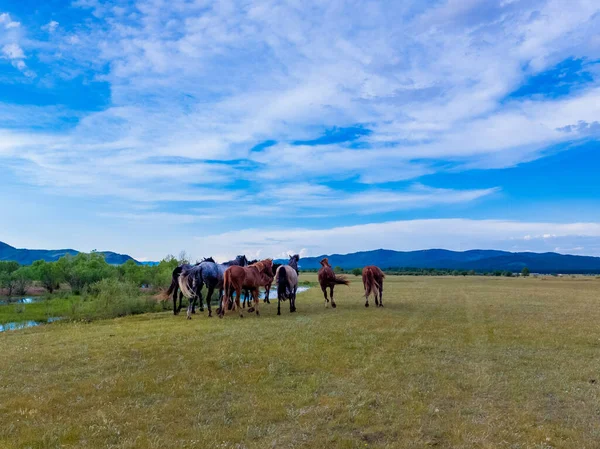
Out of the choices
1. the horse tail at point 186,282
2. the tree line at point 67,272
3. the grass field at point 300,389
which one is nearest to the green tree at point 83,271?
the tree line at point 67,272

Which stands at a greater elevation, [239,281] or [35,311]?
[239,281]

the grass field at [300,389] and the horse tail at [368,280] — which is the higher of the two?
the horse tail at [368,280]

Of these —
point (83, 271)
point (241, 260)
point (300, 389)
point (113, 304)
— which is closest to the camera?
point (300, 389)

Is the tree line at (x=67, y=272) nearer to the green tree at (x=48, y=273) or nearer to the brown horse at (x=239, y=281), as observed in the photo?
the green tree at (x=48, y=273)

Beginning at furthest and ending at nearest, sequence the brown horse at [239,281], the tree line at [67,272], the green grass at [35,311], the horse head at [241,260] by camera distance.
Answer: the tree line at [67,272] < the green grass at [35,311] < the horse head at [241,260] < the brown horse at [239,281]

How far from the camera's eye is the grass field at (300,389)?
18.2 feet

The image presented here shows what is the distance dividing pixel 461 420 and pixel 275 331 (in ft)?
25.2

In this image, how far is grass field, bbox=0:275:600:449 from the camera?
18.2 ft

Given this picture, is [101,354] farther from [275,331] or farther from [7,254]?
[7,254]

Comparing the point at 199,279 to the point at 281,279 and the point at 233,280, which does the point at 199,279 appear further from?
the point at 281,279

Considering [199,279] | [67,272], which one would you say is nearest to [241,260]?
[199,279]

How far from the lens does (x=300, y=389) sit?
7520 millimetres

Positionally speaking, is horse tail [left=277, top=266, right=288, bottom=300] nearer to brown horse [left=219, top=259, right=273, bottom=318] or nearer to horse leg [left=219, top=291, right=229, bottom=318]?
brown horse [left=219, top=259, right=273, bottom=318]

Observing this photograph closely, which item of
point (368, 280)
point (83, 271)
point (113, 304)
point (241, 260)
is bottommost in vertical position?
point (113, 304)
